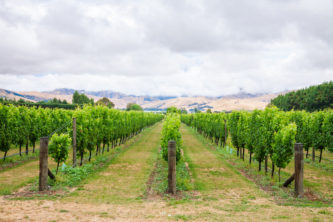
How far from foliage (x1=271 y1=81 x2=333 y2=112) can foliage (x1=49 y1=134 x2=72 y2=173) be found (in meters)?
53.2

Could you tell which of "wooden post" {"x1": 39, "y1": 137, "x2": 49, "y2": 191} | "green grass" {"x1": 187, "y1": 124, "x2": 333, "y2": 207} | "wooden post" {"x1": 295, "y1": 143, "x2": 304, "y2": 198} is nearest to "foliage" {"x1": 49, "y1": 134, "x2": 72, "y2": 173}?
"wooden post" {"x1": 39, "y1": 137, "x2": 49, "y2": 191}

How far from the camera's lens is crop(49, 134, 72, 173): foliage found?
36.3 ft

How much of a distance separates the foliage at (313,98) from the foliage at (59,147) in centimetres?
5324

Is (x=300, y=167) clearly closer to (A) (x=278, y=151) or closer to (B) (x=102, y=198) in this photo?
(A) (x=278, y=151)

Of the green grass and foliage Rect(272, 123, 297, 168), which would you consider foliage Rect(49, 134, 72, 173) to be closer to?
the green grass

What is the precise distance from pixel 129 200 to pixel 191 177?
5.06 m

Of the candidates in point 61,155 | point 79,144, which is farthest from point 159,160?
point 61,155

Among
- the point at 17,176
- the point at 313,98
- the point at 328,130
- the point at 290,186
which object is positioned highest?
the point at 313,98

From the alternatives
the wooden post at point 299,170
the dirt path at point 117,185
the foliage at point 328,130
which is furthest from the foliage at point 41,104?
the wooden post at point 299,170

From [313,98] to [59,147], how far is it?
67.0 m

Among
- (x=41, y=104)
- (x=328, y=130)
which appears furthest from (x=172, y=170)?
(x=41, y=104)

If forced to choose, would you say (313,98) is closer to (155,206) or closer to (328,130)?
(328,130)

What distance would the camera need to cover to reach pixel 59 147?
36.5 feet

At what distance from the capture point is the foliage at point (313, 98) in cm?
5716
